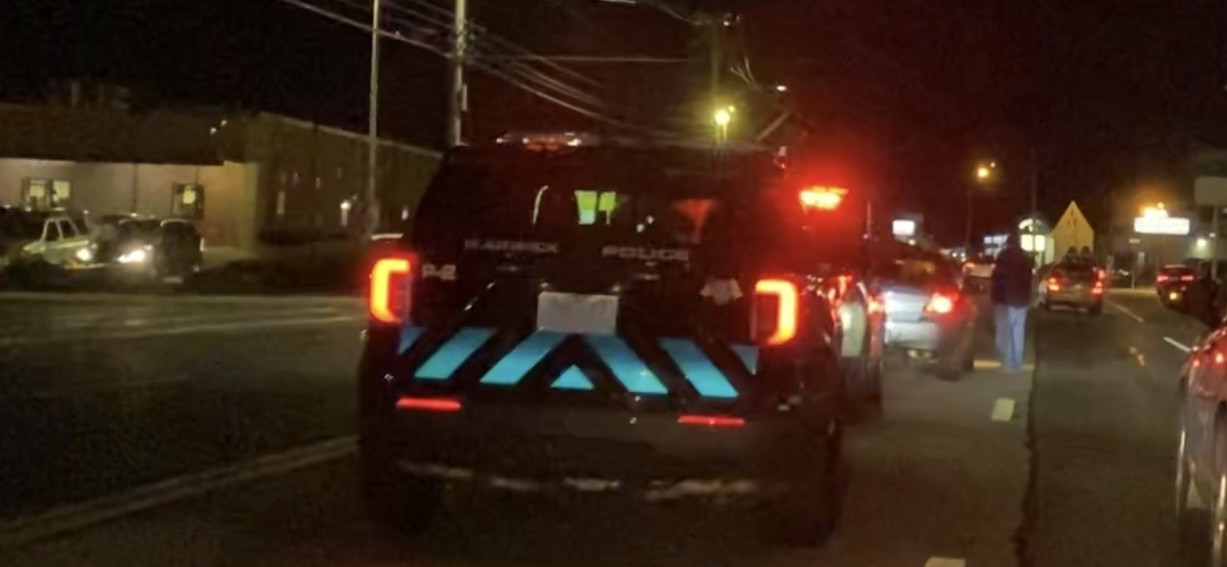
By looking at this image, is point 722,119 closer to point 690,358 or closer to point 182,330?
point 182,330

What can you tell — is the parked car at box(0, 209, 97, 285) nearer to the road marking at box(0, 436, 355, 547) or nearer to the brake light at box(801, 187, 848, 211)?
the brake light at box(801, 187, 848, 211)

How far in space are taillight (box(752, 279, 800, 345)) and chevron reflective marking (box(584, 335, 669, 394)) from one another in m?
0.51

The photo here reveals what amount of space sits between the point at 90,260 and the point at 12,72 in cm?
2335

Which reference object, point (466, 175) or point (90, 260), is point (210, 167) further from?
point (466, 175)

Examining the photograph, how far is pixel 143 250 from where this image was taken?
140 feet

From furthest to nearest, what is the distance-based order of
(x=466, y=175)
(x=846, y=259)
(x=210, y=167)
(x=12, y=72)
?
(x=12, y=72)
(x=210, y=167)
(x=846, y=259)
(x=466, y=175)

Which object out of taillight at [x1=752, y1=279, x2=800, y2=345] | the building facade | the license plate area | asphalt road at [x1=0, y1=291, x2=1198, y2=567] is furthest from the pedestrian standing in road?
the building facade

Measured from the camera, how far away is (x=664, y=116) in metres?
68.2

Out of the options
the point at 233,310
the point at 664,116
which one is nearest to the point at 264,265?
the point at 233,310

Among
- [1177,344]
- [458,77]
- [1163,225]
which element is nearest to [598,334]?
[1177,344]

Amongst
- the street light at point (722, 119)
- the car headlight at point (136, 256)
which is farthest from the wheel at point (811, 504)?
the car headlight at point (136, 256)

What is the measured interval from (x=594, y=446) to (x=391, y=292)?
1.18 m

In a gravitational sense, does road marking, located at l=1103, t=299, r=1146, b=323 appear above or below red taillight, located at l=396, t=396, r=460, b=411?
below

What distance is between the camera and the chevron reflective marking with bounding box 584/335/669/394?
341 inches
